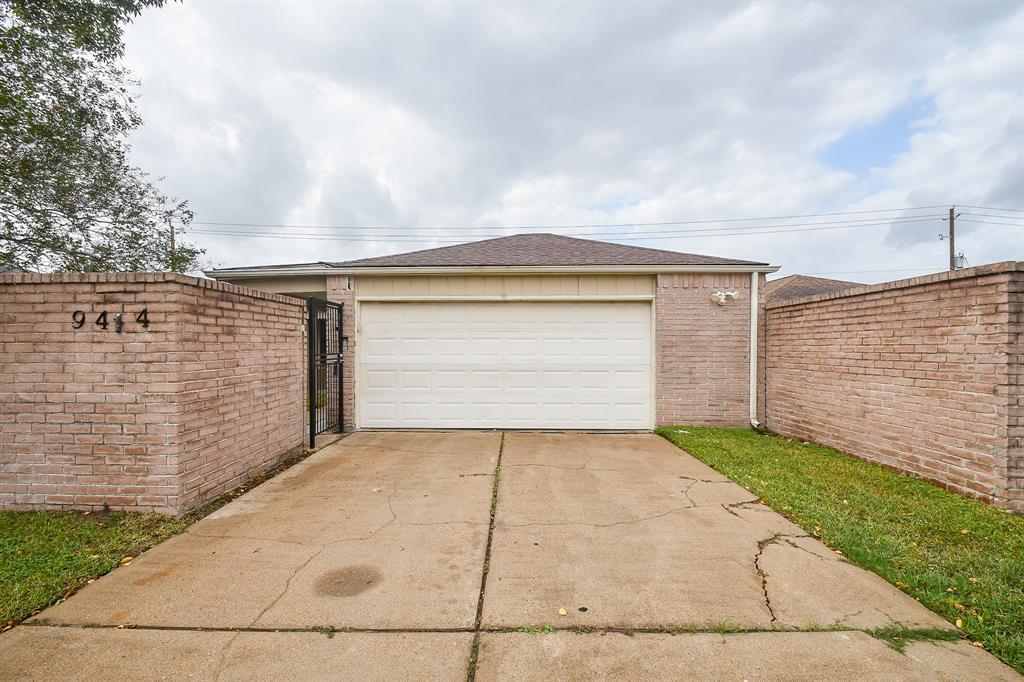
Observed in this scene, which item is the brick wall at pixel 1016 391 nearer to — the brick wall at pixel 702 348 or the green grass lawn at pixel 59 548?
the brick wall at pixel 702 348

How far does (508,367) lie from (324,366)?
9.76ft

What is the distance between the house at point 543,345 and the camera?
6676 millimetres

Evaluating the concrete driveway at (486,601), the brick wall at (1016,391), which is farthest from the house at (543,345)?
the brick wall at (1016,391)

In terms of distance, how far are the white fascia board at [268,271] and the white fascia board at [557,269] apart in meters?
0.71

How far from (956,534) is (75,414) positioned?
7.14 meters

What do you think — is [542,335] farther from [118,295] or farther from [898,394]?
[118,295]

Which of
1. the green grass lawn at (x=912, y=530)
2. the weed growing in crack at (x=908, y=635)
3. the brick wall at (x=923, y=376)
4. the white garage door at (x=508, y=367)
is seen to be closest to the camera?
the weed growing in crack at (x=908, y=635)

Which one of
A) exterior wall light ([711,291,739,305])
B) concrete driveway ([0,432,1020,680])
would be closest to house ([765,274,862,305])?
exterior wall light ([711,291,739,305])

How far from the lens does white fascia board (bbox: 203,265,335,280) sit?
679cm

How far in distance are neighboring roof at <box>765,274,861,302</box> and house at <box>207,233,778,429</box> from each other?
551cm

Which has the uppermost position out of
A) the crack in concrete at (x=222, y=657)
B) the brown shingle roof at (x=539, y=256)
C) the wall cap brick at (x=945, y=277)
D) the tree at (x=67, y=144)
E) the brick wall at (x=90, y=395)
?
the tree at (x=67, y=144)

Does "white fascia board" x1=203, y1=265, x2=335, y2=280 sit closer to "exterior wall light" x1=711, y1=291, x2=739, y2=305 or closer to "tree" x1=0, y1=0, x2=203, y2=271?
"tree" x1=0, y1=0, x2=203, y2=271

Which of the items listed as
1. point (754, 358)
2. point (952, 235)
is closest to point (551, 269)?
point (754, 358)

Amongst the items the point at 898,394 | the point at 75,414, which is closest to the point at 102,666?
the point at 75,414
